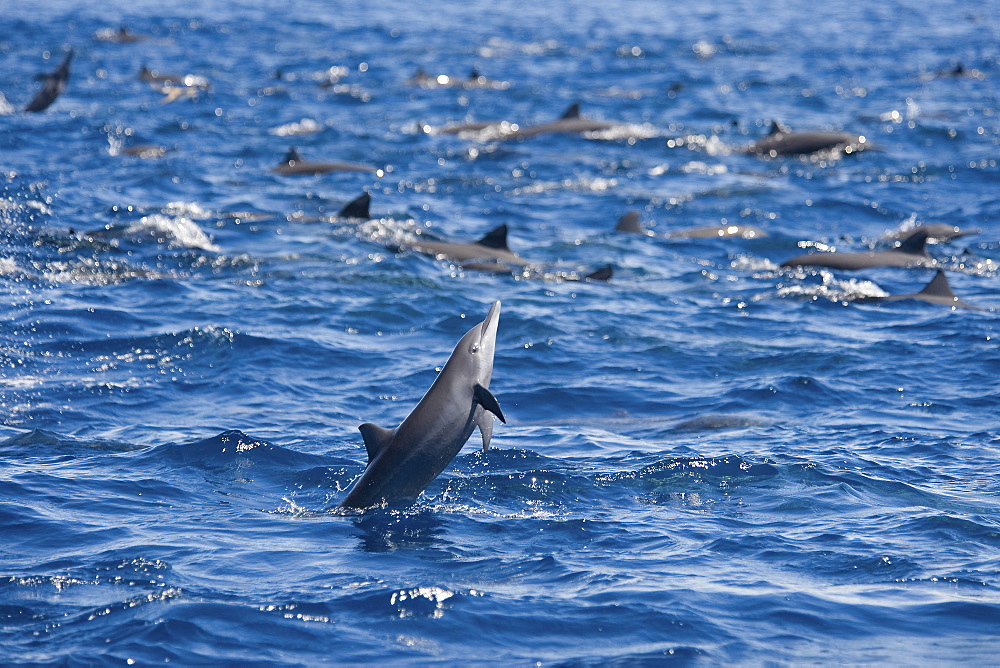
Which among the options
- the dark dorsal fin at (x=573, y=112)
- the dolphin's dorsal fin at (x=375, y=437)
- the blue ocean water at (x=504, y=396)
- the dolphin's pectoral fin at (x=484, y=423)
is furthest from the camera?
the dark dorsal fin at (x=573, y=112)

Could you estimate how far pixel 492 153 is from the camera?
23.5 metres

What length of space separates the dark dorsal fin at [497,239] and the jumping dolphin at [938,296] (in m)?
4.57

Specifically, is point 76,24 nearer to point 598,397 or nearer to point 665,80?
point 665,80

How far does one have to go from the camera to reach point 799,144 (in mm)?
23656

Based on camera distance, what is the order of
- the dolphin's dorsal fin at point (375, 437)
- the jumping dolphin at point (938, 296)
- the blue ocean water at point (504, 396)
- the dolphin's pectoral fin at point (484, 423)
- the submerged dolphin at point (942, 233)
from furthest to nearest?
the submerged dolphin at point (942, 233) → the jumping dolphin at point (938, 296) → the dolphin's pectoral fin at point (484, 423) → the dolphin's dorsal fin at point (375, 437) → the blue ocean water at point (504, 396)

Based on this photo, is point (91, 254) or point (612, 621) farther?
point (91, 254)

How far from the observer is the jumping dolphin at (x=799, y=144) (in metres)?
23.6

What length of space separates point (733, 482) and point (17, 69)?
2942cm

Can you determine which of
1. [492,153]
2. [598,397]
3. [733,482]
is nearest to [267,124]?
[492,153]

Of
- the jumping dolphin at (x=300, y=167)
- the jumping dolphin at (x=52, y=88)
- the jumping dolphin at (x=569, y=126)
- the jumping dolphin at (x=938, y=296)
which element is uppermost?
the jumping dolphin at (x=52, y=88)

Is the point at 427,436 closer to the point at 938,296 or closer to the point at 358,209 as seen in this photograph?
the point at 938,296

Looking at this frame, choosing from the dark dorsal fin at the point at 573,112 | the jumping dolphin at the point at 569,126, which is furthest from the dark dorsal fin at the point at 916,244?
the dark dorsal fin at the point at 573,112

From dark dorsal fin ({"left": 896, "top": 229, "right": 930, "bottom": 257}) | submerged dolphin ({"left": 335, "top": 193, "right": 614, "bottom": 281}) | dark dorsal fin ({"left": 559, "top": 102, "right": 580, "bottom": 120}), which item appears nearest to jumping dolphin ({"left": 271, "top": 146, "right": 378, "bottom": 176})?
submerged dolphin ({"left": 335, "top": 193, "right": 614, "bottom": 281})

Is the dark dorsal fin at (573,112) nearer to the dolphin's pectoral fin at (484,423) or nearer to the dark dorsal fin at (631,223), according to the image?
the dark dorsal fin at (631,223)
